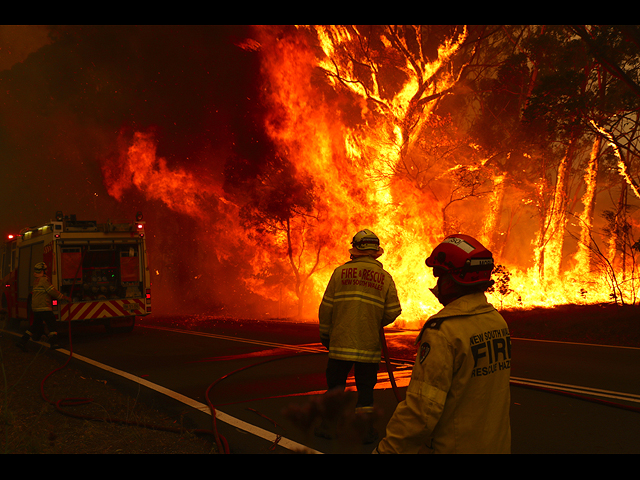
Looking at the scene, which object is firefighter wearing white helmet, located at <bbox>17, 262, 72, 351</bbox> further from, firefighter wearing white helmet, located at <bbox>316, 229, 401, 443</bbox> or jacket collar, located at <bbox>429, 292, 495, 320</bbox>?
jacket collar, located at <bbox>429, 292, 495, 320</bbox>

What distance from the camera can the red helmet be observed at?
215cm

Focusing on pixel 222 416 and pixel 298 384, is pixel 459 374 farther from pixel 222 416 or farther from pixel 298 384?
pixel 298 384

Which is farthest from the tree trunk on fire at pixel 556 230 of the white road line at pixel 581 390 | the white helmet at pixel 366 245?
the white helmet at pixel 366 245

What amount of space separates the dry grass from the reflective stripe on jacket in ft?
11.1

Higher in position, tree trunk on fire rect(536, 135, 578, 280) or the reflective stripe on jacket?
tree trunk on fire rect(536, 135, 578, 280)

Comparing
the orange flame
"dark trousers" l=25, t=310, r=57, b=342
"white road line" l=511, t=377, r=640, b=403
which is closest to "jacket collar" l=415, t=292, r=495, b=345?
"white road line" l=511, t=377, r=640, b=403

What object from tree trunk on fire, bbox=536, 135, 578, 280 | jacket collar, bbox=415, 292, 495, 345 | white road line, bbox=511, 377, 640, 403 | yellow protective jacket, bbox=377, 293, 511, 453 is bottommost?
white road line, bbox=511, 377, 640, 403

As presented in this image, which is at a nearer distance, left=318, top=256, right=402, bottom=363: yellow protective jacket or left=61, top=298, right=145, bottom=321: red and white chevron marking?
left=318, top=256, right=402, bottom=363: yellow protective jacket

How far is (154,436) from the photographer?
15.0 feet

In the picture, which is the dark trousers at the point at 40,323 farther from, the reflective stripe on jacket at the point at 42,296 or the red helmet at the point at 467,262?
the red helmet at the point at 467,262

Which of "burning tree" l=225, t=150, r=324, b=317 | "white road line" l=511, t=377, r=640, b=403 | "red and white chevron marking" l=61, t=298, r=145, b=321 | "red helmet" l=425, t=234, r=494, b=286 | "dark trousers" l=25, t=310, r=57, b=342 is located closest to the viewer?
"red helmet" l=425, t=234, r=494, b=286

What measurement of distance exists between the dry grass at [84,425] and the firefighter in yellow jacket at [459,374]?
9.20ft

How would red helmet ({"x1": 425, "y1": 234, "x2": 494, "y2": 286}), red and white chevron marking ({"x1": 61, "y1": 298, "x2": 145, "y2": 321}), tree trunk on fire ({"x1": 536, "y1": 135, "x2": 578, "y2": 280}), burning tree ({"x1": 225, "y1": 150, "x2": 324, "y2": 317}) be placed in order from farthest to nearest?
burning tree ({"x1": 225, "y1": 150, "x2": 324, "y2": 317})
tree trunk on fire ({"x1": 536, "y1": 135, "x2": 578, "y2": 280})
red and white chevron marking ({"x1": 61, "y1": 298, "x2": 145, "y2": 321})
red helmet ({"x1": 425, "y1": 234, "x2": 494, "y2": 286})

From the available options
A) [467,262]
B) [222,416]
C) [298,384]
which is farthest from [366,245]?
[298,384]
